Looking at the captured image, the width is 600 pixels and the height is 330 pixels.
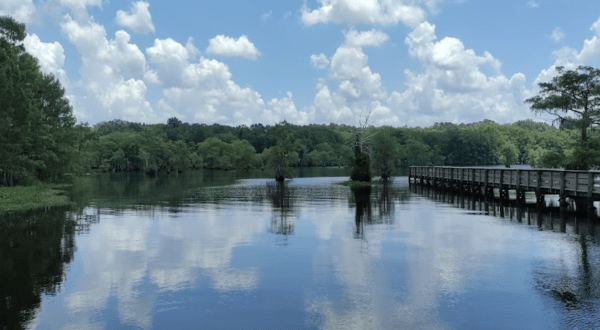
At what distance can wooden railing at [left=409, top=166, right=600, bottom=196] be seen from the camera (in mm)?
28594

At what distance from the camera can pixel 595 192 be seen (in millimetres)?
27719

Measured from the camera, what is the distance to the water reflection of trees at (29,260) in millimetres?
10875

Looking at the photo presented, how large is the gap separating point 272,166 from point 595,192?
169 feet

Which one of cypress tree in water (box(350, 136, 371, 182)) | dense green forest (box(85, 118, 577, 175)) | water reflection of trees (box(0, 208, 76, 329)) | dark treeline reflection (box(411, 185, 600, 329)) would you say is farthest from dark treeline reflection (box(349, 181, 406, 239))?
dense green forest (box(85, 118, 577, 175))

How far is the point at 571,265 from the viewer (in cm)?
1470

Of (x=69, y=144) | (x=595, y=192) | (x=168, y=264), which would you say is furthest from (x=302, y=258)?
(x=69, y=144)

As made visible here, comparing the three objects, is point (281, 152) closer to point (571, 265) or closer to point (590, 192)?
point (590, 192)

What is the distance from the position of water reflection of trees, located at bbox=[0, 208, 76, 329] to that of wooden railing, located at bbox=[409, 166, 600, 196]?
87.7ft

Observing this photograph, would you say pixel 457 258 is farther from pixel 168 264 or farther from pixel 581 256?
pixel 168 264

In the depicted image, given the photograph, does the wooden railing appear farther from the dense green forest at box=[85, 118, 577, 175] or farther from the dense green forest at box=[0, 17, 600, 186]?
the dense green forest at box=[85, 118, 577, 175]

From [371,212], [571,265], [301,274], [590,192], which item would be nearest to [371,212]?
[371,212]

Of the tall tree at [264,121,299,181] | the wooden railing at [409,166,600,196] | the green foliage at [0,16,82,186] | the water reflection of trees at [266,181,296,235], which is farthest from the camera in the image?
the tall tree at [264,121,299,181]

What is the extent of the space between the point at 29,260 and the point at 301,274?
8.61 m

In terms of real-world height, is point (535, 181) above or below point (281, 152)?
below
